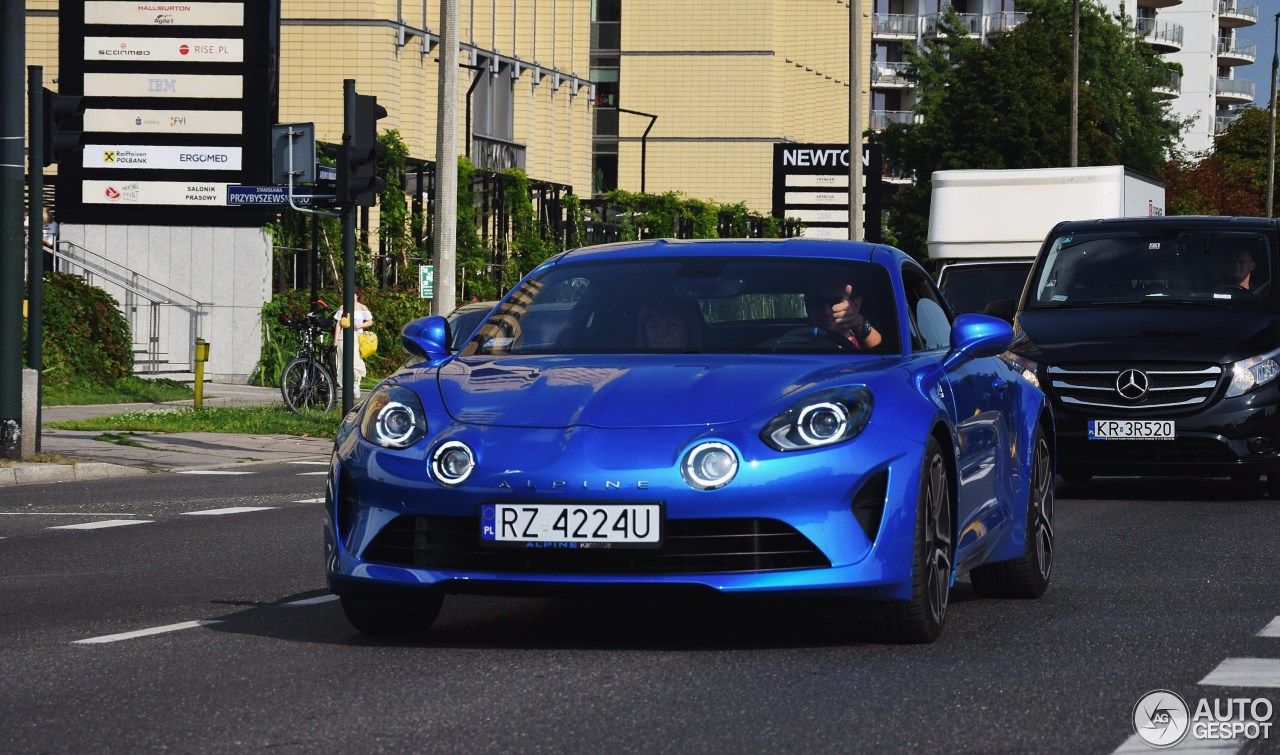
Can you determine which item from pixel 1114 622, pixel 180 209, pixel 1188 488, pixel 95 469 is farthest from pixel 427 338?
pixel 180 209

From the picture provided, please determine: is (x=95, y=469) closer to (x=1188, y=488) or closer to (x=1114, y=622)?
(x=1188, y=488)

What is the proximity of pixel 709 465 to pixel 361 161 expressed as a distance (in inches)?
532

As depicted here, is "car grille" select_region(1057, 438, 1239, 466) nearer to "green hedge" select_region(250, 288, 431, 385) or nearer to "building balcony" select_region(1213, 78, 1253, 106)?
"green hedge" select_region(250, 288, 431, 385)

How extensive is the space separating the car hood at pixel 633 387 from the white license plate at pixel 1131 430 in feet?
22.7

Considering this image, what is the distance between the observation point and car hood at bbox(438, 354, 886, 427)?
7.10 m

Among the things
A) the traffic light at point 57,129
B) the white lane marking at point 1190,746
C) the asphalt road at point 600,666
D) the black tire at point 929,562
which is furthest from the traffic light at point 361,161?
the white lane marking at point 1190,746

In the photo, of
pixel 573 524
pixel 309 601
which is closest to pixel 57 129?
pixel 309 601

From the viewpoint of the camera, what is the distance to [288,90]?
4272 cm

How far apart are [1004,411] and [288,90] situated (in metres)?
35.3

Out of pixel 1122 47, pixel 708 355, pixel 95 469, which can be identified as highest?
pixel 1122 47

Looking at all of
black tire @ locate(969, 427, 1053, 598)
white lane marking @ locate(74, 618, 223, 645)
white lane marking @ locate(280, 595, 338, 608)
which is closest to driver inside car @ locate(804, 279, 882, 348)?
black tire @ locate(969, 427, 1053, 598)

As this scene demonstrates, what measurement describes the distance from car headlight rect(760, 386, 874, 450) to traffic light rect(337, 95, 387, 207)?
13.1 metres

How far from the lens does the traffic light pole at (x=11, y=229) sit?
1758 centimetres

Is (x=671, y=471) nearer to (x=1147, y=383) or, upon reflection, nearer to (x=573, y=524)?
(x=573, y=524)
